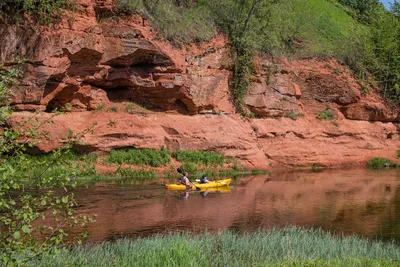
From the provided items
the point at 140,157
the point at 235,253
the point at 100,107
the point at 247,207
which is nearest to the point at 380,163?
the point at 140,157

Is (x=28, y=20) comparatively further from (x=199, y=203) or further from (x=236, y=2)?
(x=236, y=2)

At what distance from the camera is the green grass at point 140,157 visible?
25641mm

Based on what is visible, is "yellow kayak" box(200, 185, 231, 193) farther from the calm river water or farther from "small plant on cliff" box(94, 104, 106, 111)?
"small plant on cliff" box(94, 104, 106, 111)

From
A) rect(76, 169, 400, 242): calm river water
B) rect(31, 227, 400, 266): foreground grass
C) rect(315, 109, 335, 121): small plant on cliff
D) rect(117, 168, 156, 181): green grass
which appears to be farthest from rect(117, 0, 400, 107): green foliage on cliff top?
rect(31, 227, 400, 266): foreground grass

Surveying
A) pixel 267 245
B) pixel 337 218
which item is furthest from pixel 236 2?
pixel 267 245

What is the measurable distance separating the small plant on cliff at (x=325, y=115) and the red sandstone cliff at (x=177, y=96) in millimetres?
324

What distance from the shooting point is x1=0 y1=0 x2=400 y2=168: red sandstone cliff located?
A: 24766mm

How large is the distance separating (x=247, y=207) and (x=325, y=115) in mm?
20867

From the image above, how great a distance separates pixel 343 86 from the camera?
38781 millimetres

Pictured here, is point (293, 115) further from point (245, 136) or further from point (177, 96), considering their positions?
point (177, 96)

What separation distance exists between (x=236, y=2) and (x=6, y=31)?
56.3 feet

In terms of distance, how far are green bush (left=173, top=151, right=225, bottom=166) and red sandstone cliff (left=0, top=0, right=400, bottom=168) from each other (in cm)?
51

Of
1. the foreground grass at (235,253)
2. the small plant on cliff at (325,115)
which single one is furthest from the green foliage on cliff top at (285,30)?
the foreground grass at (235,253)

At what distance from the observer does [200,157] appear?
28188 mm
